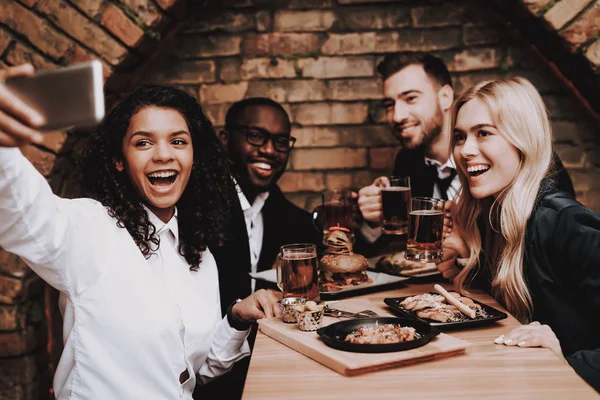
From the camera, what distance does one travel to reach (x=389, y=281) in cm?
202

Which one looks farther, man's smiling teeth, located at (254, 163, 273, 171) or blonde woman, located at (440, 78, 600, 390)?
man's smiling teeth, located at (254, 163, 273, 171)

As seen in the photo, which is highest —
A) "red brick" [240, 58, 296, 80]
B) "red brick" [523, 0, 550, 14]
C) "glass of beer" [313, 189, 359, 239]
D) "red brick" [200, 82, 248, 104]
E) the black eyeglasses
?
"red brick" [523, 0, 550, 14]

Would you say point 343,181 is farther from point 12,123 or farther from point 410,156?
point 12,123

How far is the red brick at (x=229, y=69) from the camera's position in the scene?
3102 mm

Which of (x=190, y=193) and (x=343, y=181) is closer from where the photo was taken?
(x=190, y=193)

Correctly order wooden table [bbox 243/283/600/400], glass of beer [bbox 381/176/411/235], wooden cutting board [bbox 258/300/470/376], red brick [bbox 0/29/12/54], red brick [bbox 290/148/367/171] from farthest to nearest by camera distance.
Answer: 1. red brick [bbox 290/148/367/171]
2. red brick [bbox 0/29/12/54]
3. glass of beer [bbox 381/176/411/235]
4. wooden cutting board [bbox 258/300/470/376]
5. wooden table [bbox 243/283/600/400]

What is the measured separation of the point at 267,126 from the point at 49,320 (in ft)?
4.38

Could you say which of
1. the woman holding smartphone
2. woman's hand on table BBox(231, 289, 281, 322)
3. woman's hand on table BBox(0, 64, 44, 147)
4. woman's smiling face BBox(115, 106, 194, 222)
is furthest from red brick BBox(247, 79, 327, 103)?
woman's hand on table BBox(0, 64, 44, 147)

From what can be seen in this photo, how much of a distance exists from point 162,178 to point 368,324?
2.67 feet

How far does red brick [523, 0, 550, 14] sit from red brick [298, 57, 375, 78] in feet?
2.78

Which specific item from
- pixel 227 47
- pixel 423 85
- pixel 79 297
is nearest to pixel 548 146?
pixel 423 85

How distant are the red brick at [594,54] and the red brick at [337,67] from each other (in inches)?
41.6

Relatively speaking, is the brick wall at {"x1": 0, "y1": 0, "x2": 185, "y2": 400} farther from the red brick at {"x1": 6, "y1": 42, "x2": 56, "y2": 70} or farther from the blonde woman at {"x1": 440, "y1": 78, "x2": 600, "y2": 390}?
the blonde woman at {"x1": 440, "y1": 78, "x2": 600, "y2": 390}

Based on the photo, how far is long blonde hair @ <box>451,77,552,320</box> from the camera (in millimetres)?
1820
